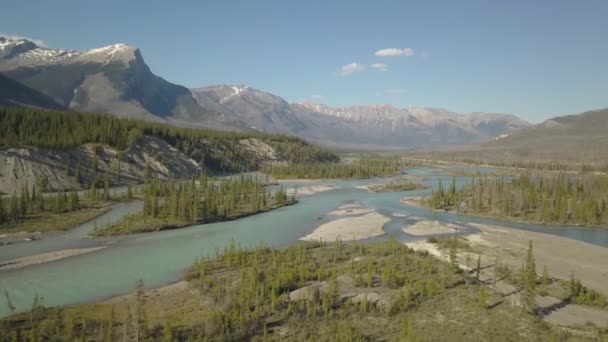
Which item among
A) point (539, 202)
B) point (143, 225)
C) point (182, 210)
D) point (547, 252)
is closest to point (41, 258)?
point (143, 225)

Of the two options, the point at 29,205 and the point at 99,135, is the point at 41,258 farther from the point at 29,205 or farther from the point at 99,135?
the point at 99,135

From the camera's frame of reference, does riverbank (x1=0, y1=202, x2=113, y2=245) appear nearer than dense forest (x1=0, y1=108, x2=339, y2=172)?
Yes

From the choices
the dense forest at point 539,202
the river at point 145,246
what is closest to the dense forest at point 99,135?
the river at point 145,246

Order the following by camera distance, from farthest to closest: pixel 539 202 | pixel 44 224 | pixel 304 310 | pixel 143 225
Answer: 1. pixel 539 202
2. pixel 143 225
3. pixel 44 224
4. pixel 304 310

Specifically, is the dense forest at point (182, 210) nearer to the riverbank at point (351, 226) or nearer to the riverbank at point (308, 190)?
the riverbank at point (351, 226)

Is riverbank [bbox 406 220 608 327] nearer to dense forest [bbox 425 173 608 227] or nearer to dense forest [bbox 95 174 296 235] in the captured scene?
dense forest [bbox 425 173 608 227]

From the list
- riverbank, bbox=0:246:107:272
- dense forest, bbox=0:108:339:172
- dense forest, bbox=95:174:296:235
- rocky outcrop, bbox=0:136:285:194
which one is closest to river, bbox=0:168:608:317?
riverbank, bbox=0:246:107:272
